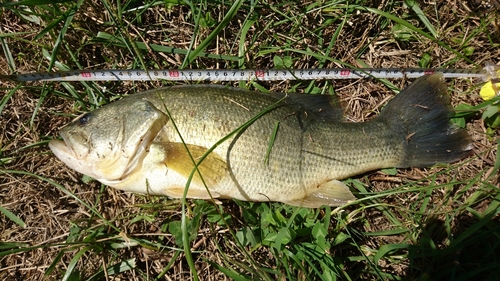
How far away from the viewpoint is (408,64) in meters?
3.41

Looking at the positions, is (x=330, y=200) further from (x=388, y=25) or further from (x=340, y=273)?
(x=388, y=25)

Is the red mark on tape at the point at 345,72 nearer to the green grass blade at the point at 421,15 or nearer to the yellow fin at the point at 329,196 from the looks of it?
the green grass blade at the point at 421,15

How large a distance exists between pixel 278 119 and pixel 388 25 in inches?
59.8

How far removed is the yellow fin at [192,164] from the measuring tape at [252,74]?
2.68 ft

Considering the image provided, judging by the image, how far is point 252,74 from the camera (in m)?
3.23

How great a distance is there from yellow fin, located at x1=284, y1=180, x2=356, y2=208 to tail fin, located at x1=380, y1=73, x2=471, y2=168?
1.77ft

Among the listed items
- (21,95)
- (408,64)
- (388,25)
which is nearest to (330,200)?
(408,64)

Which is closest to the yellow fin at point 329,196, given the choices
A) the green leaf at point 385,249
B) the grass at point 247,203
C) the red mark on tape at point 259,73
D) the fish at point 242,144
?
the fish at point 242,144

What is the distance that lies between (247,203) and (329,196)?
65 cm

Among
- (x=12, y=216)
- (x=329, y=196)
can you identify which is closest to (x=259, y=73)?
(x=329, y=196)

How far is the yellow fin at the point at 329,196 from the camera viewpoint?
2865 millimetres

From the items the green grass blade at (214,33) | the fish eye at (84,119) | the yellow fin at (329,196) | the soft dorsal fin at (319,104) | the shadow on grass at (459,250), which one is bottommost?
the shadow on grass at (459,250)

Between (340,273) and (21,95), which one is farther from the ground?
(21,95)

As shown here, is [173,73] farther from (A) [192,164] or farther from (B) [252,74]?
(A) [192,164]
